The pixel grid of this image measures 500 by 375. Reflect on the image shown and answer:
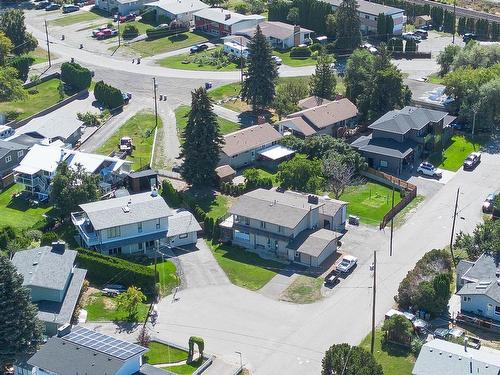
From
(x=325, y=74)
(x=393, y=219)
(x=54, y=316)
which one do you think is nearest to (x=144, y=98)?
(x=325, y=74)

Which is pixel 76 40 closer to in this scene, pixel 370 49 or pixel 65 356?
pixel 370 49

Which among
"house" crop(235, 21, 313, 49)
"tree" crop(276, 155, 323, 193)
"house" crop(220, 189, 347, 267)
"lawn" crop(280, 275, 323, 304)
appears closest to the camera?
"lawn" crop(280, 275, 323, 304)

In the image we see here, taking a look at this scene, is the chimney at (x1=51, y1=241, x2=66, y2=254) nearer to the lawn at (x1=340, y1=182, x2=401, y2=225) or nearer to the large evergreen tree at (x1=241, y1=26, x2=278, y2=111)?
the lawn at (x1=340, y1=182, x2=401, y2=225)

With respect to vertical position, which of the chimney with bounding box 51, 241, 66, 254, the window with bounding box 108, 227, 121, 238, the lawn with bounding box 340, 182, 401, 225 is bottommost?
the lawn with bounding box 340, 182, 401, 225

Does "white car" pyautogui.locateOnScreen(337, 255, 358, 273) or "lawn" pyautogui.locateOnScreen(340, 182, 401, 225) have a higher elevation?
"white car" pyautogui.locateOnScreen(337, 255, 358, 273)

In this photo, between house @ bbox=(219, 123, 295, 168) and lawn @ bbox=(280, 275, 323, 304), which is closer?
lawn @ bbox=(280, 275, 323, 304)

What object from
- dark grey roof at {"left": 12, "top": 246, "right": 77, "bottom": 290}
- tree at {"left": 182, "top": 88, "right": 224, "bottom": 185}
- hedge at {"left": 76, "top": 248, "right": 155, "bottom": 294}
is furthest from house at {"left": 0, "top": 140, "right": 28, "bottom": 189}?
dark grey roof at {"left": 12, "top": 246, "right": 77, "bottom": 290}

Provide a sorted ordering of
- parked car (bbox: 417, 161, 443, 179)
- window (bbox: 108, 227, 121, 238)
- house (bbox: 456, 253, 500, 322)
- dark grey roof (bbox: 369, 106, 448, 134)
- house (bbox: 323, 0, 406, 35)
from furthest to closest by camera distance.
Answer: house (bbox: 323, 0, 406, 35)
dark grey roof (bbox: 369, 106, 448, 134)
parked car (bbox: 417, 161, 443, 179)
window (bbox: 108, 227, 121, 238)
house (bbox: 456, 253, 500, 322)
